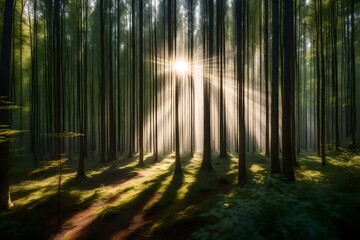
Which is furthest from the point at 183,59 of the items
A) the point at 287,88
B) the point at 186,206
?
the point at 186,206

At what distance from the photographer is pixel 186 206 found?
810 centimetres

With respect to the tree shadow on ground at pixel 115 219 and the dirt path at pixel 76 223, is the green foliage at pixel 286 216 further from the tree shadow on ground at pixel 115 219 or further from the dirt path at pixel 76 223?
the dirt path at pixel 76 223

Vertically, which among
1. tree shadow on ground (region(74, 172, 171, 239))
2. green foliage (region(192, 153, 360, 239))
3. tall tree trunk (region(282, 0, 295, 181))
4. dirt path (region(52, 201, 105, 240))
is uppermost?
tall tree trunk (region(282, 0, 295, 181))

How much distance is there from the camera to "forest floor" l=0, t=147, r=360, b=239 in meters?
3.53

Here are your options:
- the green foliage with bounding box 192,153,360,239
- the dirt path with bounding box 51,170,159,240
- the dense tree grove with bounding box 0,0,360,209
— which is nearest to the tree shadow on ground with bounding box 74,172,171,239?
the dirt path with bounding box 51,170,159,240

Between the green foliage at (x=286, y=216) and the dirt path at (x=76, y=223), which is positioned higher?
the green foliage at (x=286, y=216)

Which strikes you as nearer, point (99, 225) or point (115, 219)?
point (99, 225)

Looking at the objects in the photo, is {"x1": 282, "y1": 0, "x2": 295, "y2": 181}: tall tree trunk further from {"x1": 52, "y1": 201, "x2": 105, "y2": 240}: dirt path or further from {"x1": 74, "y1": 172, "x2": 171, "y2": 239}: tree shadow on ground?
{"x1": 52, "y1": 201, "x2": 105, "y2": 240}: dirt path

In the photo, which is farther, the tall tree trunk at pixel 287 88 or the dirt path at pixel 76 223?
the tall tree trunk at pixel 287 88

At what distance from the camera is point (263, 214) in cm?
375

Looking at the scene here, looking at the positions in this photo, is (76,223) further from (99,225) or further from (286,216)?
(286,216)

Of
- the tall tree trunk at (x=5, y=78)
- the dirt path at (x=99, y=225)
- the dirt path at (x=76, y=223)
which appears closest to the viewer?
the dirt path at (x=99, y=225)

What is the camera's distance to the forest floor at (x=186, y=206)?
353 cm

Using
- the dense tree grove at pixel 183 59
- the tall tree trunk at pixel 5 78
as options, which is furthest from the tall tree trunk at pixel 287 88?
the tall tree trunk at pixel 5 78
